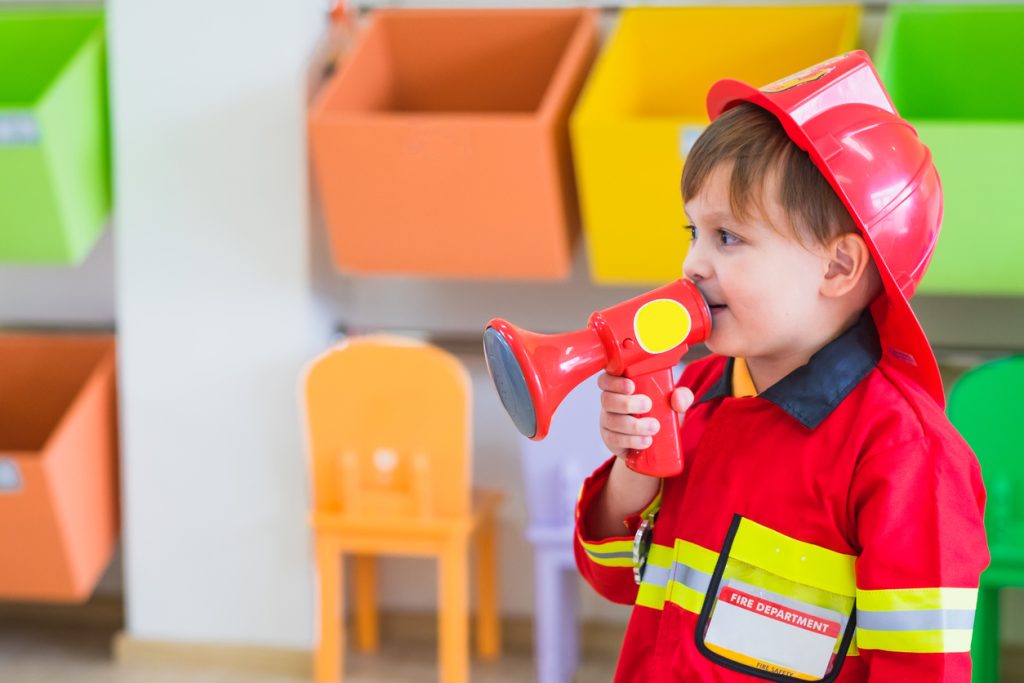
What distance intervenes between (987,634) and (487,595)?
113 centimetres

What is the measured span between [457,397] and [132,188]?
89 centimetres

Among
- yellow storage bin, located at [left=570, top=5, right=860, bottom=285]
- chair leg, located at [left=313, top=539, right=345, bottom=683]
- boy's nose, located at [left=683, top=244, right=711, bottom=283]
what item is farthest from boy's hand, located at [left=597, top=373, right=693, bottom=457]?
chair leg, located at [left=313, top=539, right=345, bottom=683]

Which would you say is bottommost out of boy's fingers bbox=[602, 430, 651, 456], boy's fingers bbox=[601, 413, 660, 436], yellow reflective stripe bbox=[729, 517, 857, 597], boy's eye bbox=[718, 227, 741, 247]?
yellow reflective stripe bbox=[729, 517, 857, 597]

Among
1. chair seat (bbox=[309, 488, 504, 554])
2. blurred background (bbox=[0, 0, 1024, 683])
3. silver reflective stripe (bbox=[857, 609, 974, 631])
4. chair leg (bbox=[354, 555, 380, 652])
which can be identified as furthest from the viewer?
chair leg (bbox=[354, 555, 380, 652])

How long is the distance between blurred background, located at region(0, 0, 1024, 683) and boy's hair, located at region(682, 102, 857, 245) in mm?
1261

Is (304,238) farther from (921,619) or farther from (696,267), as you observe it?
(921,619)

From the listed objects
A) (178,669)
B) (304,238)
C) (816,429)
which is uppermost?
(816,429)

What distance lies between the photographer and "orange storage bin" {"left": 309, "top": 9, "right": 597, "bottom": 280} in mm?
2457

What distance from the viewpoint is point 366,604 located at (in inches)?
119

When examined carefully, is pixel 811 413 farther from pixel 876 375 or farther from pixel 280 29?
pixel 280 29

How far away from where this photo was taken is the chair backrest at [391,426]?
2.63 m

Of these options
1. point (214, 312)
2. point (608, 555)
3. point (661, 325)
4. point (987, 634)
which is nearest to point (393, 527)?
point (214, 312)

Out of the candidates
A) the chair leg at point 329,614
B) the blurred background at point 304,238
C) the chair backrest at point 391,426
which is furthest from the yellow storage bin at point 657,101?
the chair leg at point 329,614

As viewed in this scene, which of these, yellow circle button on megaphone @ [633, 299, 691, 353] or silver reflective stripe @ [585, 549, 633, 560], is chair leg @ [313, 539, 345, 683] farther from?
Answer: yellow circle button on megaphone @ [633, 299, 691, 353]
